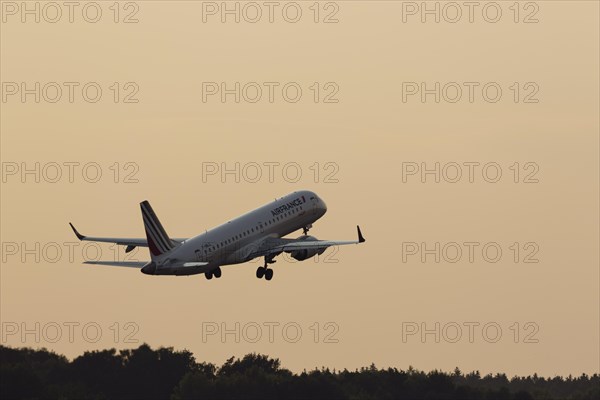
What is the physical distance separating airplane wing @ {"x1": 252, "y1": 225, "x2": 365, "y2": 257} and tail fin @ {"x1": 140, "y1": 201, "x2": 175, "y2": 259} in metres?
9.97

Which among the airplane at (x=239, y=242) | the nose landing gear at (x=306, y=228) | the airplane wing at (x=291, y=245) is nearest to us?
the airplane at (x=239, y=242)

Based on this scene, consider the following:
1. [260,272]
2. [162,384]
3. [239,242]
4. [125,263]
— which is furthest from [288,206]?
[162,384]

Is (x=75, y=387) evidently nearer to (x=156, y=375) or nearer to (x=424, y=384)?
(x=156, y=375)

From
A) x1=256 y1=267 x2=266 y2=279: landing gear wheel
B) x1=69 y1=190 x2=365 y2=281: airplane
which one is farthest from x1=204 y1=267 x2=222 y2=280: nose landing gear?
x1=256 y1=267 x2=266 y2=279: landing gear wheel

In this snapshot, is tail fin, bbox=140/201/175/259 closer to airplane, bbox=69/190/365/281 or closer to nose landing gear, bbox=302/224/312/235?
airplane, bbox=69/190/365/281

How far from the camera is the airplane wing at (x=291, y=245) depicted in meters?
159

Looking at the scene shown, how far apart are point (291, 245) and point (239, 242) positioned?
6.83 metres

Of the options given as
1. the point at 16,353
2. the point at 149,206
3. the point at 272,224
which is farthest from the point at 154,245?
the point at 16,353

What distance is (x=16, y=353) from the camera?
637ft

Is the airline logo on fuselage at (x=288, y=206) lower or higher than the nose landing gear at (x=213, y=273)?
higher

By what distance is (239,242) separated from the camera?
156500 millimetres

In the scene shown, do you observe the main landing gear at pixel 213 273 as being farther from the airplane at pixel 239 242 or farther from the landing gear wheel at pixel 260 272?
the landing gear wheel at pixel 260 272

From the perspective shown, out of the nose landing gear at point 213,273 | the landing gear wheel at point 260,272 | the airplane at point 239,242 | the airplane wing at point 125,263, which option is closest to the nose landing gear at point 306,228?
the airplane at point 239,242

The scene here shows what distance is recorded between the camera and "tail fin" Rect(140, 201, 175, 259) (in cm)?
15038
